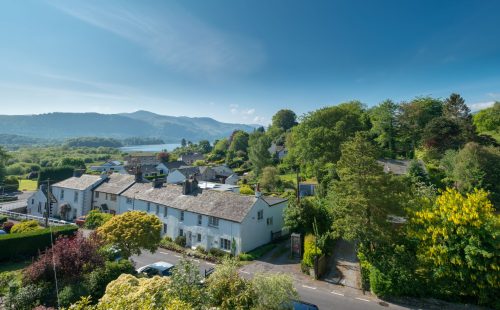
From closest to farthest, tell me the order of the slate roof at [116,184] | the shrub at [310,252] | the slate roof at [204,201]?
the shrub at [310,252] < the slate roof at [204,201] < the slate roof at [116,184]

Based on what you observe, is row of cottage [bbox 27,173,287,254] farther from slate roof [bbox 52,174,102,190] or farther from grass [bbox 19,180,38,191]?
grass [bbox 19,180,38,191]

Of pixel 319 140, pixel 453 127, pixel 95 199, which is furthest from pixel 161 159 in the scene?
pixel 453 127

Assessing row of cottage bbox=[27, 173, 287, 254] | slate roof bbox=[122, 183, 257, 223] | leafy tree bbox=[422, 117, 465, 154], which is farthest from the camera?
leafy tree bbox=[422, 117, 465, 154]

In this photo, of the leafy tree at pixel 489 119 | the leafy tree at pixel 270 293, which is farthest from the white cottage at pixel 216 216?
the leafy tree at pixel 489 119

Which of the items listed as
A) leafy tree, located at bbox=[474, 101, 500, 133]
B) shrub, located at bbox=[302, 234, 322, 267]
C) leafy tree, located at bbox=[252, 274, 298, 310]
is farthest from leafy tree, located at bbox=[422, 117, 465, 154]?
leafy tree, located at bbox=[252, 274, 298, 310]

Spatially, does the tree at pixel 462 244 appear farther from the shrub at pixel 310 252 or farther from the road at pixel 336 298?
the shrub at pixel 310 252

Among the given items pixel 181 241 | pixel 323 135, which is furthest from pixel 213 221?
pixel 323 135
